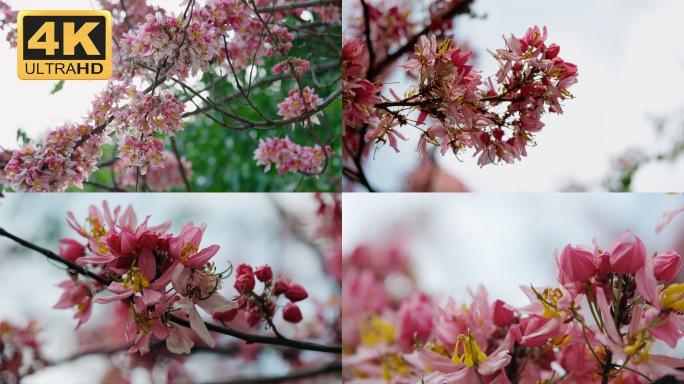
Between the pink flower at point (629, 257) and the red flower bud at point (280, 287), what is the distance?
45cm

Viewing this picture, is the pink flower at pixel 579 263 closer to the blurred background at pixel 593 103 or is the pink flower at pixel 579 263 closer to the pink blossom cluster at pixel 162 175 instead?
the blurred background at pixel 593 103

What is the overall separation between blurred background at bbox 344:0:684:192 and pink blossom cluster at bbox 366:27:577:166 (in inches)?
4.8

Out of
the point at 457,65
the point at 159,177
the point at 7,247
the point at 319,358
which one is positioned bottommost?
the point at 319,358

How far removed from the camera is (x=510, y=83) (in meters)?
0.67

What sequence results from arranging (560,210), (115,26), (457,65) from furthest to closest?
(560,210)
(115,26)
(457,65)

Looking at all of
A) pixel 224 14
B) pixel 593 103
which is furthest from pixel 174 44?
pixel 593 103

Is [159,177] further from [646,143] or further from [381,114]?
[646,143]

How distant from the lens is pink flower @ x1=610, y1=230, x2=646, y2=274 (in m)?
0.57

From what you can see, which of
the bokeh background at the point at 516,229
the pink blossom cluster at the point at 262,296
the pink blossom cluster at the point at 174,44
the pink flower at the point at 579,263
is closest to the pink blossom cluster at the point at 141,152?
the pink blossom cluster at the point at 174,44

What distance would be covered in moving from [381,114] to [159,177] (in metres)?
0.38

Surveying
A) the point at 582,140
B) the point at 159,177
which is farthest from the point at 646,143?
the point at 159,177

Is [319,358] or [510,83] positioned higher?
[510,83]

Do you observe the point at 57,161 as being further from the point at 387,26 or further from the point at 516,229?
the point at 516,229

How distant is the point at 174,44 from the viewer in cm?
71
